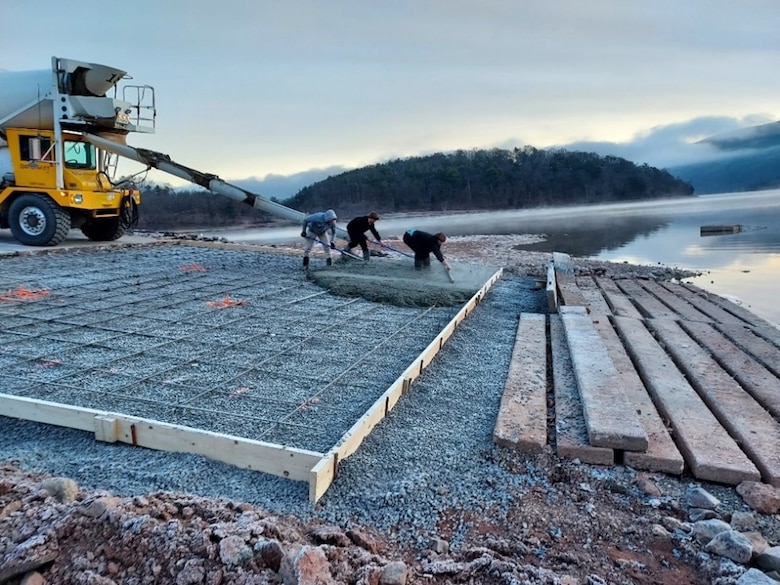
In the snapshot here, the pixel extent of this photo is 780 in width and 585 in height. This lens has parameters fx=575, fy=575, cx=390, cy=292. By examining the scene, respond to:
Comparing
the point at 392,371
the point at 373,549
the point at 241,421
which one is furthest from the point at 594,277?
the point at 373,549

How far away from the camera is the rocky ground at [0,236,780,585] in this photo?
1941mm

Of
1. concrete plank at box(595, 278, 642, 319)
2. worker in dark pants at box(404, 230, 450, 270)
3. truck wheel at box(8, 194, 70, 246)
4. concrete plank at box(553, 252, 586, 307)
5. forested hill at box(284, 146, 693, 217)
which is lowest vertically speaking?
concrete plank at box(595, 278, 642, 319)

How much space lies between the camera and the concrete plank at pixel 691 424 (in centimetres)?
279

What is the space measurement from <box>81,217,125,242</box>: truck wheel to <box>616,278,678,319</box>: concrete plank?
10.1 m

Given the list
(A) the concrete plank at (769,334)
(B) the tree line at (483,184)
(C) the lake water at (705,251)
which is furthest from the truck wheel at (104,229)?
(B) the tree line at (483,184)

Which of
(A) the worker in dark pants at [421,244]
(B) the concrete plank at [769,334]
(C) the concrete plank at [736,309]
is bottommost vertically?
(C) the concrete plank at [736,309]

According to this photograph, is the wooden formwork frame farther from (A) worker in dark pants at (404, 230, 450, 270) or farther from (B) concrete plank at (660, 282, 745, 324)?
(B) concrete plank at (660, 282, 745, 324)

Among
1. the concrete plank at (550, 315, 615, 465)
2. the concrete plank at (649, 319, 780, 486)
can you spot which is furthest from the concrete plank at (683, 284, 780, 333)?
Result: the concrete plank at (550, 315, 615, 465)

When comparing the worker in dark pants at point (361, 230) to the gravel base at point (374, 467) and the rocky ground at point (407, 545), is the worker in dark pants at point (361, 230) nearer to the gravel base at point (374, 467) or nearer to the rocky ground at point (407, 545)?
the gravel base at point (374, 467)

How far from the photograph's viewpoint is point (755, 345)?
5.55 m

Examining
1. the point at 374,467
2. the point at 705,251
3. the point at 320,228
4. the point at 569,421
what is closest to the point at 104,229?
the point at 320,228

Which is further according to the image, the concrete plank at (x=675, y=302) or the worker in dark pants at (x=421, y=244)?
the worker in dark pants at (x=421, y=244)

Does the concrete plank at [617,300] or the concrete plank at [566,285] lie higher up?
the concrete plank at [566,285]

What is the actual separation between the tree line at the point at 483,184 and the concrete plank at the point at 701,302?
35320 millimetres
